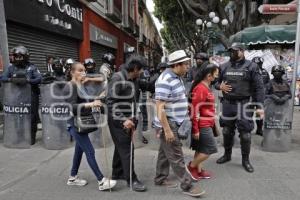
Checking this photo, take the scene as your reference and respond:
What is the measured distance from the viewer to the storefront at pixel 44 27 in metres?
10.4

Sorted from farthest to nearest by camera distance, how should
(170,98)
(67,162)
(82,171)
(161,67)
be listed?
(161,67), (67,162), (82,171), (170,98)

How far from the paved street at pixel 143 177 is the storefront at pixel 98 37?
34.7 feet

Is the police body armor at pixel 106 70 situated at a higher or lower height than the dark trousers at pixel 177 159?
higher

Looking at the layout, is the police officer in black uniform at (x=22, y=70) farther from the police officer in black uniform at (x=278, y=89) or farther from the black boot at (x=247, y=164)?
the police officer in black uniform at (x=278, y=89)

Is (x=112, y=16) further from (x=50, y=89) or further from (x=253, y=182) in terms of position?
(x=253, y=182)

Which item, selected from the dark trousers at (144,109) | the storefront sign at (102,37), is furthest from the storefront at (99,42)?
the dark trousers at (144,109)

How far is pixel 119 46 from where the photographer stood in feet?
89.8

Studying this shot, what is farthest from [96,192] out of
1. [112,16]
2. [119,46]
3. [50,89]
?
[119,46]

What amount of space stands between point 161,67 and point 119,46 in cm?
1943

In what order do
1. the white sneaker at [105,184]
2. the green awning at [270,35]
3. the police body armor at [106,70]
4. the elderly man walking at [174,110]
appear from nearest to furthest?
the elderly man walking at [174,110] < the white sneaker at [105,184] < the police body armor at [106,70] < the green awning at [270,35]

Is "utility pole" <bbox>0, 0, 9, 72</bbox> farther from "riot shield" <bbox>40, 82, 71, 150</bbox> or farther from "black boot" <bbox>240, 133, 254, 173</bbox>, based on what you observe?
"black boot" <bbox>240, 133, 254, 173</bbox>

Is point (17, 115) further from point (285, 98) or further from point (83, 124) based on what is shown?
point (285, 98)

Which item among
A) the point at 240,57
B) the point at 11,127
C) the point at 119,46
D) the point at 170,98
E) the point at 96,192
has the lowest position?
the point at 96,192

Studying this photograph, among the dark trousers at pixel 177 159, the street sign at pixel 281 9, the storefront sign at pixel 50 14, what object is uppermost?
the storefront sign at pixel 50 14
